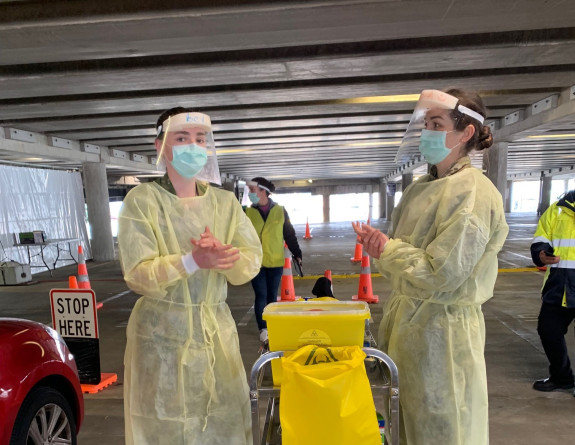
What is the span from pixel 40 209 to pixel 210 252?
11.1 meters

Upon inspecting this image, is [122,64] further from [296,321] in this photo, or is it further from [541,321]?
[541,321]

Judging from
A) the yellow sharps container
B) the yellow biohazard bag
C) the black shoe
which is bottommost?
the black shoe

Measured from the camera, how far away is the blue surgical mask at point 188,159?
1.83 meters

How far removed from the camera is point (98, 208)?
39.2 feet

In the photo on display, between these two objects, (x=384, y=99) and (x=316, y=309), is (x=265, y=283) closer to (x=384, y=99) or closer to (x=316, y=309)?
(x=316, y=309)

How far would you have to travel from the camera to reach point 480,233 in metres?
1.58

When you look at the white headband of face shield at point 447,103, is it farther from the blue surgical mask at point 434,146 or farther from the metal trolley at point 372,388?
the metal trolley at point 372,388

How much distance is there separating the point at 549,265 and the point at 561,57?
368 centimetres

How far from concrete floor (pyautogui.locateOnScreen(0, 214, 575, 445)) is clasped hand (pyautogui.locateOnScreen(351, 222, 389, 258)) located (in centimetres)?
206

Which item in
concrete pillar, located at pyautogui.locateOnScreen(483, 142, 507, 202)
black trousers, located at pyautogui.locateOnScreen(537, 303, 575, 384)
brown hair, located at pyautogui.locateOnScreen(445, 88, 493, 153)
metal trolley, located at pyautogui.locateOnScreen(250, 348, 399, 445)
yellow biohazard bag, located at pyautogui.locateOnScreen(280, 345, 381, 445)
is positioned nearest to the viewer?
yellow biohazard bag, located at pyautogui.locateOnScreen(280, 345, 381, 445)

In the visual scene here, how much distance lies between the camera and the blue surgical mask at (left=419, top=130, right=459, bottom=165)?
1.84 metres

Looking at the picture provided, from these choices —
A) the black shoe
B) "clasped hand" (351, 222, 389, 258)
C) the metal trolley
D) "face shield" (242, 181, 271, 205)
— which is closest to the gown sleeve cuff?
the metal trolley

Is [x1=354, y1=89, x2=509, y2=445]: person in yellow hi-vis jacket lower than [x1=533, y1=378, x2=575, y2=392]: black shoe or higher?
higher

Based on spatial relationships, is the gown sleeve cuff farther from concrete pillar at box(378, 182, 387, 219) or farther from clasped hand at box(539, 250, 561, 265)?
concrete pillar at box(378, 182, 387, 219)
